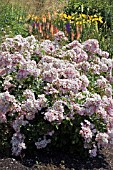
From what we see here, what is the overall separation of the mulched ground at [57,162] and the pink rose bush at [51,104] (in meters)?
0.11

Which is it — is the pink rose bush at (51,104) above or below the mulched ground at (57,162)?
above

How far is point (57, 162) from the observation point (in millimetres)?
4816

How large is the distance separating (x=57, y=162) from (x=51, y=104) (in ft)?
1.95

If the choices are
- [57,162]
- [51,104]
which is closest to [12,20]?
[51,104]

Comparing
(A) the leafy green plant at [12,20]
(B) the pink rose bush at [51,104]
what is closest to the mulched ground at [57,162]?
(B) the pink rose bush at [51,104]

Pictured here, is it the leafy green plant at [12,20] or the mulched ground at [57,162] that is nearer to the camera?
the mulched ground at [57,162]

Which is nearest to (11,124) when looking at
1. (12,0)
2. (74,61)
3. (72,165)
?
(72,165)

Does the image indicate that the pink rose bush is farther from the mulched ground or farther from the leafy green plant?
the leafy green plant

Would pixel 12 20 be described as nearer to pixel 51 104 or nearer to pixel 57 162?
pixel 51 104

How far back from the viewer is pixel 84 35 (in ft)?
28.2

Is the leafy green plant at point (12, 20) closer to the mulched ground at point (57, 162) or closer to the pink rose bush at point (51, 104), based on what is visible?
the pink rose bush at point (51, 104)

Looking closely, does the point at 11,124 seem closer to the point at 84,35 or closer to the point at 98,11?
the point at 84,35

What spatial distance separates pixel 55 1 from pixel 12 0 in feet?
7.31

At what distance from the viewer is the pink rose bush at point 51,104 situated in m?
4.67
